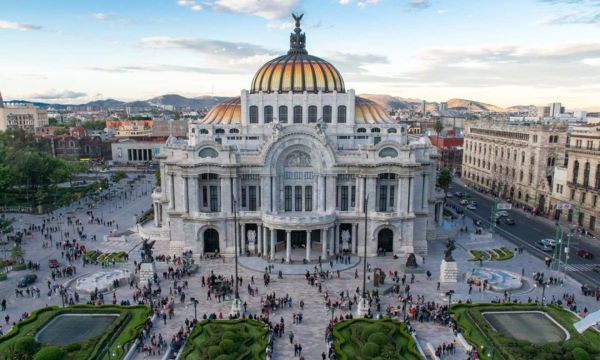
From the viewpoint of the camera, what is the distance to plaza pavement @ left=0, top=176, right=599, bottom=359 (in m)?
44.9

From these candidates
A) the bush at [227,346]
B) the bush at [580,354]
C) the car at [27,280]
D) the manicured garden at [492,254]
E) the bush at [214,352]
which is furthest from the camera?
the manicured garden at [492,254]

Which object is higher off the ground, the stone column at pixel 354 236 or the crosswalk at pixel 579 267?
the stone column at pixel 354 236

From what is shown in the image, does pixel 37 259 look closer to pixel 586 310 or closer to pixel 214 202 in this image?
pixel 214 202

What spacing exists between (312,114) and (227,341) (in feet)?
143

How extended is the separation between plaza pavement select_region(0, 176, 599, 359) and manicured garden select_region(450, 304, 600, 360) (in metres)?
2.69

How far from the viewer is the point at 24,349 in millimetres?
36969

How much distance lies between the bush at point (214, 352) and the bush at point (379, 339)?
1241 cm

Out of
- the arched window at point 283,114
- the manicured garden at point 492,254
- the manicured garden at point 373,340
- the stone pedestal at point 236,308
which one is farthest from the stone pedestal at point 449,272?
the arched window at point 283,114

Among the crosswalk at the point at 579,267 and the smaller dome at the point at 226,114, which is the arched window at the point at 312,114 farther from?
the crosswalk at the point at 579,267

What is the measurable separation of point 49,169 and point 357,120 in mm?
71837

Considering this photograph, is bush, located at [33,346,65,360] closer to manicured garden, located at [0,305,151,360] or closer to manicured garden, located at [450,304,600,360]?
manicured garden, located at [0,305,151,360]

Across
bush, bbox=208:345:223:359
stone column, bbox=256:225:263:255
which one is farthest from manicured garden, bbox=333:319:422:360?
stone column, bbox=256:225:263:255

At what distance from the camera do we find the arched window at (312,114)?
74625 mm

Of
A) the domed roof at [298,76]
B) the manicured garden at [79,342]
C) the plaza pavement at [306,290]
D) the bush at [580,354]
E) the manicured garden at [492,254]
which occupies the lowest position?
the plaza pavement at [306,290]
